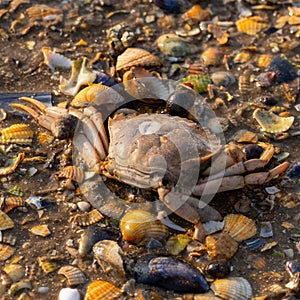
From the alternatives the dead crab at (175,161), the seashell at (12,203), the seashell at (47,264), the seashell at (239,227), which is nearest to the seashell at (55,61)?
the dead crab at (175,161)

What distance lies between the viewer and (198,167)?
3.94 metres

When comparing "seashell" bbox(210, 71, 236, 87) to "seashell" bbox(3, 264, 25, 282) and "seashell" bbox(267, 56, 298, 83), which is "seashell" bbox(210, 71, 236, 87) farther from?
"seashell" bbox(3, 264, 25, 282)

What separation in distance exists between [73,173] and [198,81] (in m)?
1.38

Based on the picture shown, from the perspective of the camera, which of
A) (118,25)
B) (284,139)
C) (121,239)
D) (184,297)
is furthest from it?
(118,25)

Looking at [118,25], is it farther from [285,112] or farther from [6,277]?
[6,277]

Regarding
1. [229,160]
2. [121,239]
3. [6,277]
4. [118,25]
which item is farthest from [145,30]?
[6,277]

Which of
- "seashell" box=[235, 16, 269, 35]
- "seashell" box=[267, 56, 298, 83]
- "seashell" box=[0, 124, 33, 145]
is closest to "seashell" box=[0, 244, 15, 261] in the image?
"seashell" box=[0, 124, 33, 145]

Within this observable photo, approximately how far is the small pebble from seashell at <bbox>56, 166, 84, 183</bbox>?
0.88 meters

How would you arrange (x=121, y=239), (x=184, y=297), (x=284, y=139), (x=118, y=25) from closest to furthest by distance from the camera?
(x=184, y=297) → (x=121, y=239) → (x=284, y=139) → (x=118, y=25)

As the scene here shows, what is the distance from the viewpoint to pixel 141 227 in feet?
12.5

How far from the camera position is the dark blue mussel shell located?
140 inches

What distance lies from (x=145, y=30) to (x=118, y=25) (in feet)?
1.05

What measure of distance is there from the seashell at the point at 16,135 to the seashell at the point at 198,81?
4.30ft

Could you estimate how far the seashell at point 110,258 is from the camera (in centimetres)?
364
